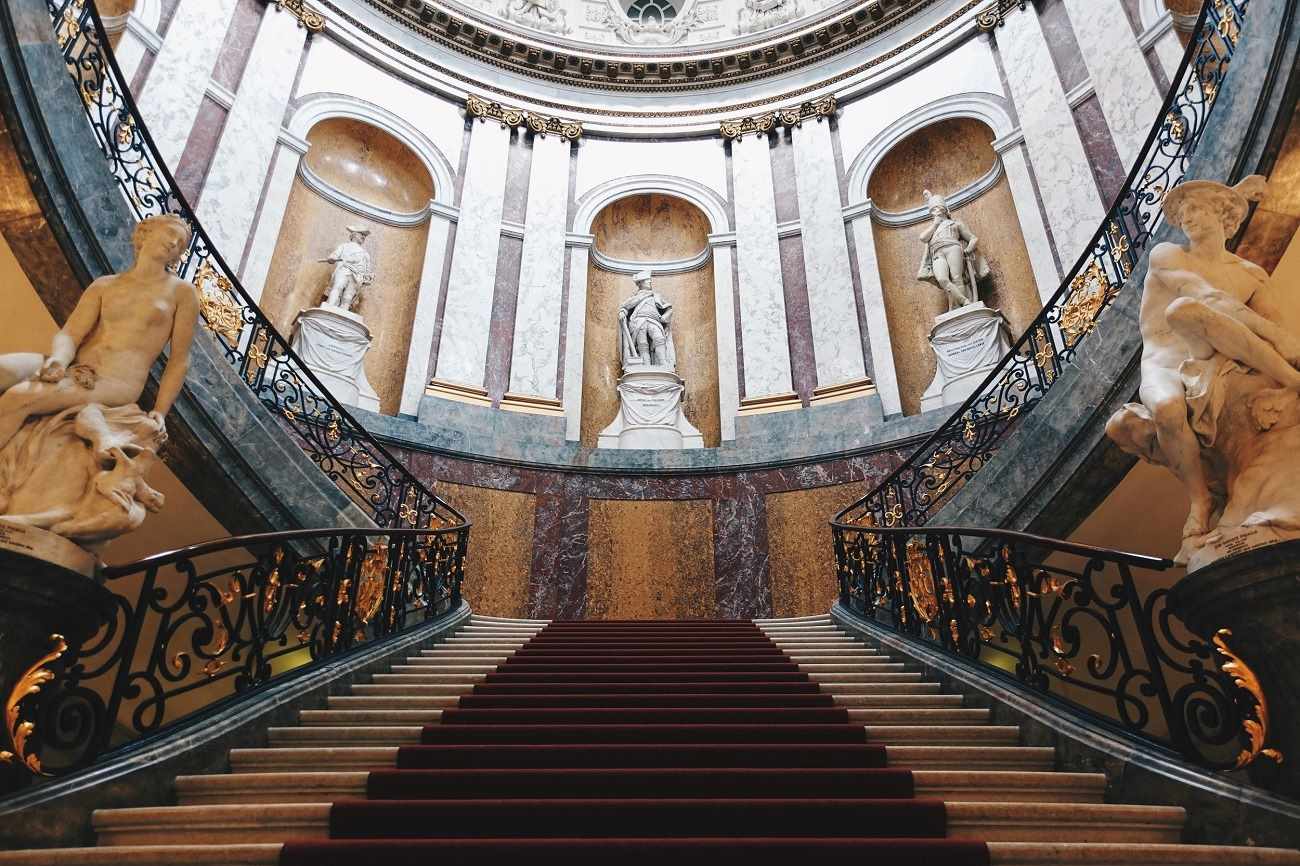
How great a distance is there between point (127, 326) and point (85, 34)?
2.91 meters

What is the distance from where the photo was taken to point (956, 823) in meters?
2.68

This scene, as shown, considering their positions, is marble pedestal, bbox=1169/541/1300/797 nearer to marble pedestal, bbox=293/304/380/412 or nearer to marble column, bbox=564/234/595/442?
marble column, bbox=564/234/595/442

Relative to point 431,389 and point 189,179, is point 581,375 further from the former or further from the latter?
point 189,179

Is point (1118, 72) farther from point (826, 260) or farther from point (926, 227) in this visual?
point (826, 260)

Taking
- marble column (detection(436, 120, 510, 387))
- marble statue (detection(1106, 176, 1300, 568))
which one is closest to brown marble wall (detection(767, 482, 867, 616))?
marble column (detection(436, 120, 510, 387))

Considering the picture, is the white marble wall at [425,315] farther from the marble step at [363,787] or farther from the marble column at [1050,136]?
the marble column at [1050,136]

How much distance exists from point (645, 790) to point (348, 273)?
1010 centimetres

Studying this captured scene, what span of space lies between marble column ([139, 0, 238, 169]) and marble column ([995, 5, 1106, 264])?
11.1 m

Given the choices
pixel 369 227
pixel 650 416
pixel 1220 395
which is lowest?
pixel 1220 395

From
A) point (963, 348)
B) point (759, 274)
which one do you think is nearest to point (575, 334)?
point (759, 274)

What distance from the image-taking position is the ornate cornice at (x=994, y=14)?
11.8 meters

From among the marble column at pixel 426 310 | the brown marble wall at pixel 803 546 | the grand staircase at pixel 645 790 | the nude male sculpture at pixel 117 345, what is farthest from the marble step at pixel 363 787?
the marble column at pixel 426 310

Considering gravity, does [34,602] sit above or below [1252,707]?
above

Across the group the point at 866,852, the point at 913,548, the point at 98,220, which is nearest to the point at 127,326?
the point at 98,220
